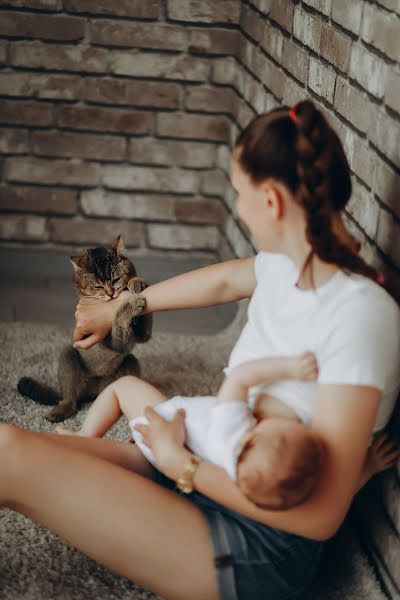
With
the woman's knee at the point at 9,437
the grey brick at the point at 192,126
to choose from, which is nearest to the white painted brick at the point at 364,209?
the woman's knee at the point at 9,437

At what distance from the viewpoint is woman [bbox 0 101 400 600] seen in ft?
3.86

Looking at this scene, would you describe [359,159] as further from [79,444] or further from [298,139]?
[79,444]

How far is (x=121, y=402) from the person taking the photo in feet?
5.37

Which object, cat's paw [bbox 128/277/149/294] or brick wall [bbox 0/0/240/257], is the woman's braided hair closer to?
cat's paw [bbox 128/277/149/294]

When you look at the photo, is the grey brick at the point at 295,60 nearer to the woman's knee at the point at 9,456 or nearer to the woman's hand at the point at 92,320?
the woman's hand at the point at 92,320

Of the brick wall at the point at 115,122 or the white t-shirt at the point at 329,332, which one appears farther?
the brick wall at the point at 115,122

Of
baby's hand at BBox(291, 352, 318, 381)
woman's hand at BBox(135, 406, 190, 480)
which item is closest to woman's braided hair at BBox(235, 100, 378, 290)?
baby's hand at BBox(291, 352, 318, 381)

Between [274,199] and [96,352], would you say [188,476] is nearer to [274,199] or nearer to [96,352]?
[274,199]

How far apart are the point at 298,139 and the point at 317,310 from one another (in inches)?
10.7

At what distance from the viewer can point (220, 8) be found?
2.78 m

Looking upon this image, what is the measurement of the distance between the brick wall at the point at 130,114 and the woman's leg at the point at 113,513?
1407 mm

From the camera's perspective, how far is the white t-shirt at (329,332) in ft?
3.86

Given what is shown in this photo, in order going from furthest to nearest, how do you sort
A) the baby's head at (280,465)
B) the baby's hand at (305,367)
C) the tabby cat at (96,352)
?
the tabby cat at (96,352) → the baby's hand at (305,367) → the baby's head at (280,465)

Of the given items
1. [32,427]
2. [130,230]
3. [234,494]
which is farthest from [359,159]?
[130,230]
